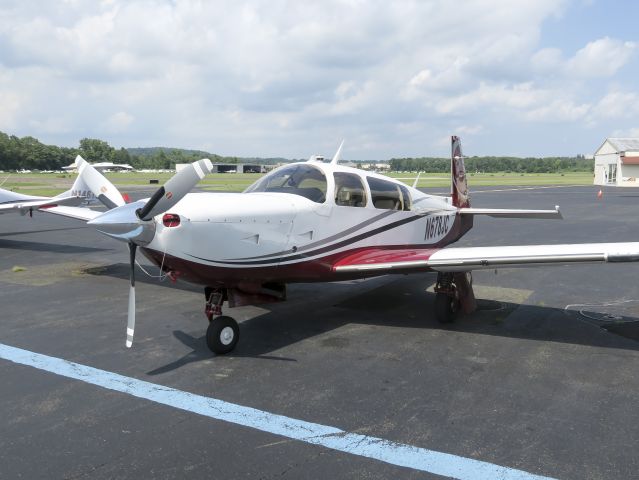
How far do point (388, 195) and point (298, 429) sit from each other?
470 centimetres

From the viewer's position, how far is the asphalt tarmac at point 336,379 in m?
3.77

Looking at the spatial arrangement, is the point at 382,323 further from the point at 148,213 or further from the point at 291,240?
the point at 148,213

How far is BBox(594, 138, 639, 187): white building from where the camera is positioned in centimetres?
6112

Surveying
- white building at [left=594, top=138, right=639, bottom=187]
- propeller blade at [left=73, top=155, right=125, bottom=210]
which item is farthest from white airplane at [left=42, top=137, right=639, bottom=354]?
white building at [left=594, top=138, right=639, bottom=187]

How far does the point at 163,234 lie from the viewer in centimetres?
532

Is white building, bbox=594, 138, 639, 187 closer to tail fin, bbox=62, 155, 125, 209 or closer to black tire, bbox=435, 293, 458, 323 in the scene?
black tire, bbox=435, 293, 458, 323

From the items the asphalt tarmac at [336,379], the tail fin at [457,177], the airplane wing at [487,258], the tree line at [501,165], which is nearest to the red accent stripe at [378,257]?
the airplane wing at [487,258]

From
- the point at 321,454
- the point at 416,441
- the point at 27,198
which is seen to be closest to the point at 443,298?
the point at 416,441

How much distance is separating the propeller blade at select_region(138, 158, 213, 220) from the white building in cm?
6824

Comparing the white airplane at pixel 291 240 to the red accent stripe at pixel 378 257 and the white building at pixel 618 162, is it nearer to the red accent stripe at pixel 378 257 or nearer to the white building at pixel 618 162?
the red accent stripe at pixel 378 257

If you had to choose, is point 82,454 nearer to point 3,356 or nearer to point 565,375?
point 3,356

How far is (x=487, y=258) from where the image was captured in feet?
21.2

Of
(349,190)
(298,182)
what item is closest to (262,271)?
(298,182)

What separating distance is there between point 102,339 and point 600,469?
5.94 metres
